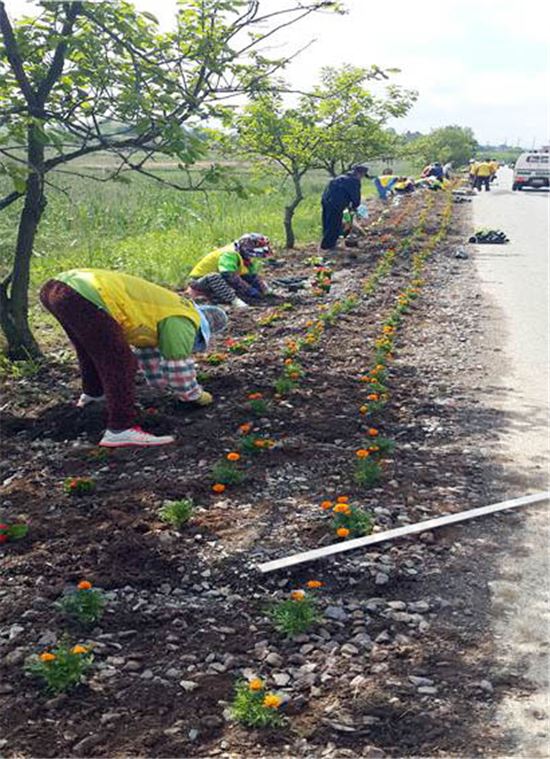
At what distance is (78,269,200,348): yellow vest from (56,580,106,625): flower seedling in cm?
224

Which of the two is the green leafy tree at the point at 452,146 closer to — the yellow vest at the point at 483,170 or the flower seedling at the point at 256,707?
the yellow vest at the point at 483,170

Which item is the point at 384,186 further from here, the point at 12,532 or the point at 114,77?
the point at 12,532

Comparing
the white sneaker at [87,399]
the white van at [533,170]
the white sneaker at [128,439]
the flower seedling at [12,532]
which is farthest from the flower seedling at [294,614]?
the white van at [533,170]

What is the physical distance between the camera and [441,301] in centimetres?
1061

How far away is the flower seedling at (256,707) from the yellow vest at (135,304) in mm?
3016

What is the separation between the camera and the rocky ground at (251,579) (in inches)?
110

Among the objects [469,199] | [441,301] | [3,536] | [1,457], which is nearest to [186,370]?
[1,457]

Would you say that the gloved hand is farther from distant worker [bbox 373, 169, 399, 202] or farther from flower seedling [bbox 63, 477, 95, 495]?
distant worker [bbox 373, 169, 399, 202]

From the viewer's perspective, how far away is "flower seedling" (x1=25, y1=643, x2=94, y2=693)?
2.95m

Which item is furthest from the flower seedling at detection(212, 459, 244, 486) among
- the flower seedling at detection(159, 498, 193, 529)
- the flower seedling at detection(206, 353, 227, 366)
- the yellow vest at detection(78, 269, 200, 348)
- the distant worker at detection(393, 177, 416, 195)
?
the distant worker at detection(393, 177, 416, 195)

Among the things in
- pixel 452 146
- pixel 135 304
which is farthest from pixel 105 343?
pixel 452 146

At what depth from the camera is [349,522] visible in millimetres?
4184

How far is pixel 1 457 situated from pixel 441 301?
7103 millimetres

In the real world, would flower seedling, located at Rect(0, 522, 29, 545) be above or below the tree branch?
below
